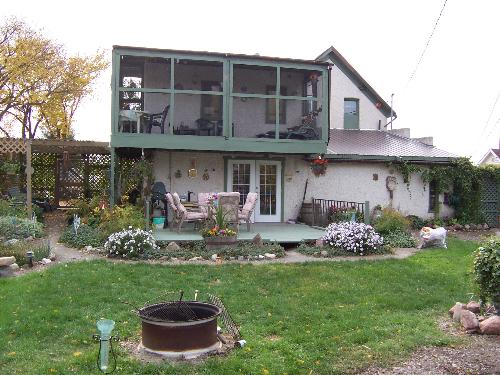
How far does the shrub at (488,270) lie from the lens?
18.3ft

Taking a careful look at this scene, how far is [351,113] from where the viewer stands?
1948cm

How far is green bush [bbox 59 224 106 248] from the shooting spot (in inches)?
425

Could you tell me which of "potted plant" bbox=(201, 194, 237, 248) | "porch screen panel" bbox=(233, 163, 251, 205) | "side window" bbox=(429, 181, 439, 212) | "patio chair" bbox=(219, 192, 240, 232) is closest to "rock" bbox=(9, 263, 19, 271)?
"potted plant" bbox=(201, 194, 237, 248)

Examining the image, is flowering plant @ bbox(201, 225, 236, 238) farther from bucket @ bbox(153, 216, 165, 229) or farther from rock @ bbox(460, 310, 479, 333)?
rock @ bbox(460, 310, 479, 333)

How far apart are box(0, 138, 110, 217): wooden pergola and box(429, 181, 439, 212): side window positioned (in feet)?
35.4

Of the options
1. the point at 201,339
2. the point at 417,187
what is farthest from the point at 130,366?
the point at 417,187

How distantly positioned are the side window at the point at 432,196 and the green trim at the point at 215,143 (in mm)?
5155

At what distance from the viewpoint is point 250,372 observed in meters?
4.43

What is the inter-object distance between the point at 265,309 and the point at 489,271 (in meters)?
2.71

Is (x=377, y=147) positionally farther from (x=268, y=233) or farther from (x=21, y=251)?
(x=21, y=251)

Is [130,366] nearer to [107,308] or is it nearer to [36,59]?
[107,308]

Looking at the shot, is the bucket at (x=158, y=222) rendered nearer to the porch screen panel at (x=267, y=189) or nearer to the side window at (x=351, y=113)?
the porch screen panel at (x=267, y=189)

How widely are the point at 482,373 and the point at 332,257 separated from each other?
5.83 m

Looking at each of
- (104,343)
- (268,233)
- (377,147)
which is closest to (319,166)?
(377,147)
